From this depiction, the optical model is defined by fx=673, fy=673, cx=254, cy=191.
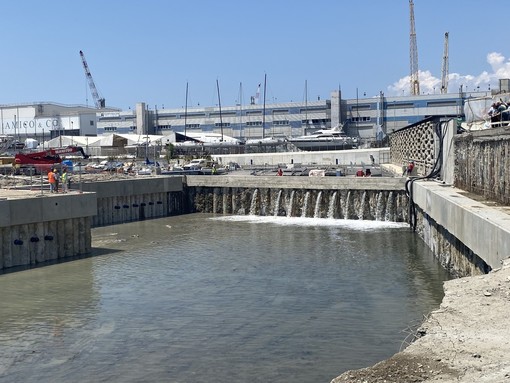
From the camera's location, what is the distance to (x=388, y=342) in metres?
18.4

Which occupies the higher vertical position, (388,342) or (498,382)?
(498,382)

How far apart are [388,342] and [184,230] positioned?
27.5 metres

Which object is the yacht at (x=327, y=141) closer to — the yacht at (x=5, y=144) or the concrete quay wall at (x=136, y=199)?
the yacht at (x=5, y=144)

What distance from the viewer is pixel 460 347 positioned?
11.0 metres

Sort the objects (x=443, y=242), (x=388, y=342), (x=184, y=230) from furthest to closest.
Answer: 1. (x=184, y=230)
2. (x=443, y=242)
3. (x=388, y=342)

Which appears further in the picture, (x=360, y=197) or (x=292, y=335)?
(x=360, y=197)

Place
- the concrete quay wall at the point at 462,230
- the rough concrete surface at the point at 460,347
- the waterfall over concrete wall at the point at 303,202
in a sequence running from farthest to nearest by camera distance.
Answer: the waterfall over concrete wall at the point at 303,202 → the concrete quay wall at the point at 462,230 → the rough concrete surface at the point at 460,347

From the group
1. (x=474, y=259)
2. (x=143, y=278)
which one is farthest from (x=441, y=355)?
(x=143, y=278)

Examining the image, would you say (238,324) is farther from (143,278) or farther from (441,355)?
(441,355)

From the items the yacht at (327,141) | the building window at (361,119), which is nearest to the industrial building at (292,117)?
the building window at (361,119)

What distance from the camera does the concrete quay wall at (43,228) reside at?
29938mm

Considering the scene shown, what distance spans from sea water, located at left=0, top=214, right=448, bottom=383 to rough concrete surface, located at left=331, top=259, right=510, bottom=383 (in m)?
4.28

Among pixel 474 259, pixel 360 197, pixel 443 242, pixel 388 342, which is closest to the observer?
pixel 388 342

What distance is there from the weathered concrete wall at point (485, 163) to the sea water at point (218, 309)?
402 centimetres
